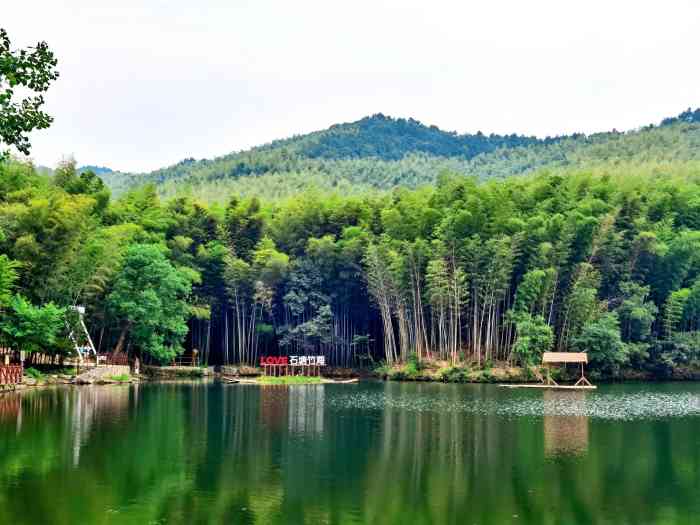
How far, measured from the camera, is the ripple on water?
1185 inches

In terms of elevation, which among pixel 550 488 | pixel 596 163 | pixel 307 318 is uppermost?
pixel 596 163

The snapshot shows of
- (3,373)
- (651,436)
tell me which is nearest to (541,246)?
(651,436)

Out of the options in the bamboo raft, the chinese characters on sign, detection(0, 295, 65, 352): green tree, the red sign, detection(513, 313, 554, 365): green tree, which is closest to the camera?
detection(0, 295, 65, 352): green tree

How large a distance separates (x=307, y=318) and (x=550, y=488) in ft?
134

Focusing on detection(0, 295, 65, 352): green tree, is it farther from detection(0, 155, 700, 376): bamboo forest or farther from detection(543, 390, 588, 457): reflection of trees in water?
detection(543, 390, 588, 457): reflection of trees in water

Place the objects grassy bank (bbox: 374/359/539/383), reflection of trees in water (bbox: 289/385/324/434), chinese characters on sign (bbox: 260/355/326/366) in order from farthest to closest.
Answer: chinese characters on sign (bbox: 260/355/326/366), grassy bank (bbox: 374/359/539/383), reflection of trees in water (bbox: 289/385/324/434)

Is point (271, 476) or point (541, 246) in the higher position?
point (541, 246)

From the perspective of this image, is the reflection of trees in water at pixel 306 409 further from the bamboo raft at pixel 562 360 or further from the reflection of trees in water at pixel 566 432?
the bamboo raft at pixel 562 360

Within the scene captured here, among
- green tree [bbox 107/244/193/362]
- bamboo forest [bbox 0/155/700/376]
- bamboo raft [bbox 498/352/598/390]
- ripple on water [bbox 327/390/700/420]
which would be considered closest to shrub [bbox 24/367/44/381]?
bamboo forest [bbox 0/155/700/376]

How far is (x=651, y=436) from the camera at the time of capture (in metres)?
24.2

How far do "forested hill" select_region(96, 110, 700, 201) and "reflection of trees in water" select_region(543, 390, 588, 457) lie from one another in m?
38.5

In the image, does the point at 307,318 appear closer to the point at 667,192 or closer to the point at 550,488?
the point at 667,192

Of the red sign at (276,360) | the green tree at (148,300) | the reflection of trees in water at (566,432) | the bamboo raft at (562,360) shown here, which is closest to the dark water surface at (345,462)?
the reflection of trees in water at (566,432)

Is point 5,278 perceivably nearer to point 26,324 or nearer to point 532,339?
point 26,324
